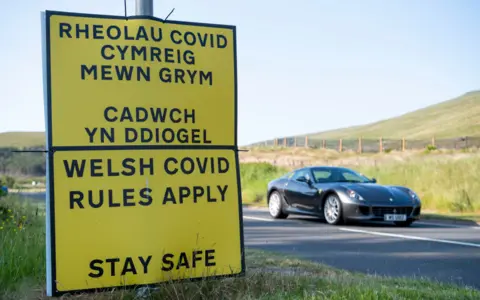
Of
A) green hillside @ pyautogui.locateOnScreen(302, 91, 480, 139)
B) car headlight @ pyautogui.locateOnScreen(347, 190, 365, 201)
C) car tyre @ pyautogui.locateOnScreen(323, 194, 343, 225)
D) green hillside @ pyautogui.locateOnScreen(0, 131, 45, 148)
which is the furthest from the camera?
green hillside @ pyautogui.locateOnScreen(302, 91, 480, 139)

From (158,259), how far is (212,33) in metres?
1.78

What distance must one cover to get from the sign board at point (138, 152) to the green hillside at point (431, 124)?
11523cm

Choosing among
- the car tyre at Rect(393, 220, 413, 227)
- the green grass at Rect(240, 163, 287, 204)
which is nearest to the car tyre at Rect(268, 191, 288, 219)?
the car tyre at Rect(393, 220, 413, 227)

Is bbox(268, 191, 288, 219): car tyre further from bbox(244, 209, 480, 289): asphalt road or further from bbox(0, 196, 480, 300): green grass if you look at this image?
bbox(0, 196, 480, 300): green grass

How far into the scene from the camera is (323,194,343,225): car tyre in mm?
13737

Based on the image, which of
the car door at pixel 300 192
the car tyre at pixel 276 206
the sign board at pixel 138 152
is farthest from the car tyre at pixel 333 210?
the sign board at pixel 138 152

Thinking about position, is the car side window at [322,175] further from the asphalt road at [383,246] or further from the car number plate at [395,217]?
the car number plate at [395,217]

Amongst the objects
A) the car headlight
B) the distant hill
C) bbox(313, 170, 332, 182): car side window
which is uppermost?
the distant hill

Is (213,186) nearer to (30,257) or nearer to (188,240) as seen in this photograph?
(188,240)

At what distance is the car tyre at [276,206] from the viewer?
15891 millimetres

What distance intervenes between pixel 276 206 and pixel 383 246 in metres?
5.85

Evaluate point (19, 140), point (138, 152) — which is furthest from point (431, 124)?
point (138, 152)

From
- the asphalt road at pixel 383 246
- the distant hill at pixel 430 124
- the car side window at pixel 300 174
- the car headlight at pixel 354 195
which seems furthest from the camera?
the distant hill at pixel 430 124

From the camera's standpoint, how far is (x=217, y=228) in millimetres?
5109
